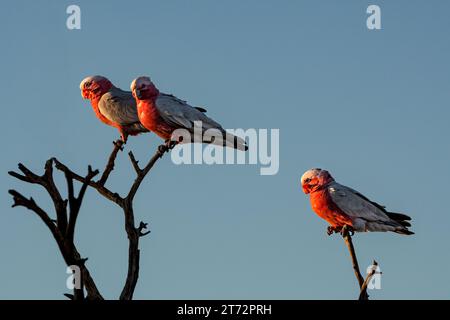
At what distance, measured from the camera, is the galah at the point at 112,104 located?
14734 millimetres

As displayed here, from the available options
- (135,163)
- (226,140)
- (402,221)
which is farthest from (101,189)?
(402,221)

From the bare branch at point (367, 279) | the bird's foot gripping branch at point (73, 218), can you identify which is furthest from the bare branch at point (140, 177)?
the bare branch at point (367, 279)

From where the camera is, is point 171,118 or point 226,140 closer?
point 226,140

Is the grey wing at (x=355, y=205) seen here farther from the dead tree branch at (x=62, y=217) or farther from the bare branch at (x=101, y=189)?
the dead tree branch at (x=62, y=217)

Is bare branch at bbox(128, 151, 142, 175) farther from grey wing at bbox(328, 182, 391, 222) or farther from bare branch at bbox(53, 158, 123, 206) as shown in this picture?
grey wing at bbox(328, 182, 391, 222)

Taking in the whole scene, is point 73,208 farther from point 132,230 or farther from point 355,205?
point 355,205

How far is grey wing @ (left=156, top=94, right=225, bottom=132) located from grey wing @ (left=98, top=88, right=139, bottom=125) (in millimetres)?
789

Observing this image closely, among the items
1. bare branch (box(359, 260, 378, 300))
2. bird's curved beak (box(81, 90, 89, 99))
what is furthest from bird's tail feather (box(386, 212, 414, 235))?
bird's curved beak (box(81, 90, 89, 99))

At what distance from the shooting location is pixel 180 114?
13.9m

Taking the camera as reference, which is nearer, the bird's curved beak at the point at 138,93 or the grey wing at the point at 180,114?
the grey wing at the point at 180,114

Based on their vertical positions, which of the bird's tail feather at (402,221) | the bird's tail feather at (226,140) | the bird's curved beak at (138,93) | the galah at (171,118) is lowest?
the bird's tail feather at (402,221)

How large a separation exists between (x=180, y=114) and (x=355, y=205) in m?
2.95

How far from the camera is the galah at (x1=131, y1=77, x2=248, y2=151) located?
45.1 ft

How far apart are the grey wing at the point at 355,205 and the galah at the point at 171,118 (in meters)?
1.50
